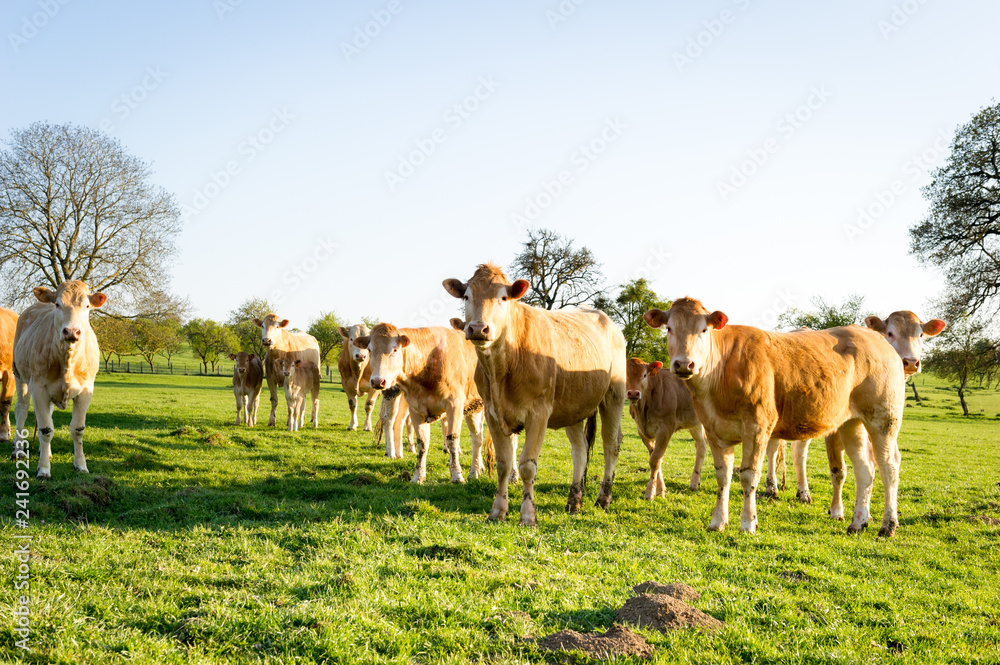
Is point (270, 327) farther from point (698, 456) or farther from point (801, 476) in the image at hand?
point (801, 476)

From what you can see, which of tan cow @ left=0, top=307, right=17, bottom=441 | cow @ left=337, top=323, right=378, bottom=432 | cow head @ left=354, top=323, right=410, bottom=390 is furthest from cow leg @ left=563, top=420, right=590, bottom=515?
tan cow @ left=0, top=307, right=17, bottom=441

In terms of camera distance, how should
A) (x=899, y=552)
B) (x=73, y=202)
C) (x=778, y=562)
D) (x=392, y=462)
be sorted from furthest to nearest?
(x=73, y=202), (x=392, y=462), (x=899, y=552), (x=778, y=562)

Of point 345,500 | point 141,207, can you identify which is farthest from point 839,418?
point 141,207

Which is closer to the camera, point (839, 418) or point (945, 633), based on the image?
point (945, 633)

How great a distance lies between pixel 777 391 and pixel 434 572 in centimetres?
507

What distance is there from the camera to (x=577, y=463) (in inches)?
359

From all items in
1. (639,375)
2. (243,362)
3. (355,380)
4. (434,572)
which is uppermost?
(639,375)

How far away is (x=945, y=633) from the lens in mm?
4684

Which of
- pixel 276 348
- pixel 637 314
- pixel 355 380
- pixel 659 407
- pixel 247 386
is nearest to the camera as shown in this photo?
pixel 659 407

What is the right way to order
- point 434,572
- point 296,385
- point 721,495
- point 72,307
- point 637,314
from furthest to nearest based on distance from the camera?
1. point 637,314
2. point 296,385
3. point 72,307
4. point 721,495
5. point 434,572

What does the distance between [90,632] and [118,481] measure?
5910 millimetres

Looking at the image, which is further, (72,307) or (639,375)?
(639,375)

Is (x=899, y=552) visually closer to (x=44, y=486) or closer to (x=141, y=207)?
(x=44, y=486)

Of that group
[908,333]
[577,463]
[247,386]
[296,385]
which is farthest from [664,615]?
[247,386]
